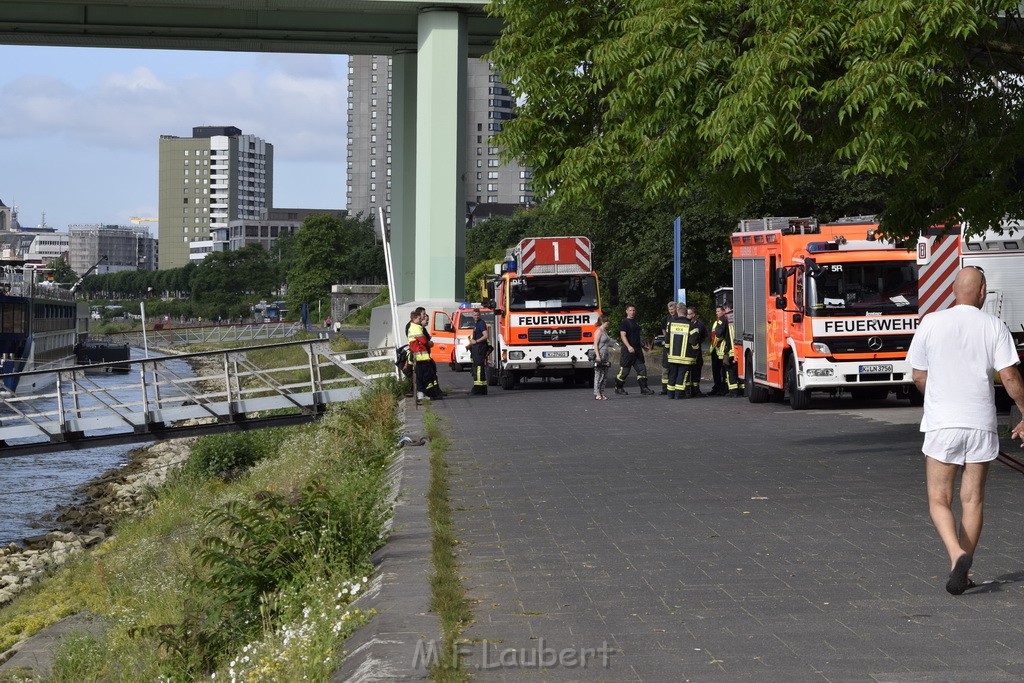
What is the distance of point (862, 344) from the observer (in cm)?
2194

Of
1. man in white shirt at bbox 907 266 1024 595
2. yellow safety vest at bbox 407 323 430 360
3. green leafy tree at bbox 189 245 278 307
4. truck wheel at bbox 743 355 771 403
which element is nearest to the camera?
man in white shirt at bbox 907 266 1024 595

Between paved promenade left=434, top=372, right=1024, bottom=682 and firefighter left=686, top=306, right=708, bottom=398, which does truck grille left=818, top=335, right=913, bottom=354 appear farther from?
paved promenade left=434, top=372, right=1024, bottom=682

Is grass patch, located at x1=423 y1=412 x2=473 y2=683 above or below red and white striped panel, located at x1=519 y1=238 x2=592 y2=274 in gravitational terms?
below

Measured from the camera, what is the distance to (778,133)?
1140 centimetres

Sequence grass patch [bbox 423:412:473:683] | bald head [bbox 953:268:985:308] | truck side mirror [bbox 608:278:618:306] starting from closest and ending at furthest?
grass patch [bbox 423:412:473:683], bald head [bbox 953:268:985:308], truck side mirror [bbox 608:278:618:306]

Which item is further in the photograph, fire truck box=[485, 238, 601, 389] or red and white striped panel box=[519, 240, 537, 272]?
fire truck box=[485, 238, 601, 389]

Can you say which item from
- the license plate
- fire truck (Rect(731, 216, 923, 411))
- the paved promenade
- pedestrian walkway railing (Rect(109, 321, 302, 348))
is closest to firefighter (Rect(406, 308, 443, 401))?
fire truck (Rect(731, 216, 923, 411))

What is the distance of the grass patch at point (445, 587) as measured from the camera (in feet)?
18.8

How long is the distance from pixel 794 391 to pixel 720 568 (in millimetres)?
14762

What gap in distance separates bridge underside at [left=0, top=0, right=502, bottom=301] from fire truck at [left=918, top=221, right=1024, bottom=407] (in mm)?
18759

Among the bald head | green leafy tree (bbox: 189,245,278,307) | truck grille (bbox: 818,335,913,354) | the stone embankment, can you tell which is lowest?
the stone embankment

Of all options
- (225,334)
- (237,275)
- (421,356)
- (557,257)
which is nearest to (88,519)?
(421,356)

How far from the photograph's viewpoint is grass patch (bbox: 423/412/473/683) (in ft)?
18.8

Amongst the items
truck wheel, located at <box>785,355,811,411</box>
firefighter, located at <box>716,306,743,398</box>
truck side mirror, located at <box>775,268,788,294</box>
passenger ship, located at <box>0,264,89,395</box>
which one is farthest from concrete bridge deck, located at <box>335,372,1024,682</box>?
passenger ship, located at <box>0,264,89,395</box>
